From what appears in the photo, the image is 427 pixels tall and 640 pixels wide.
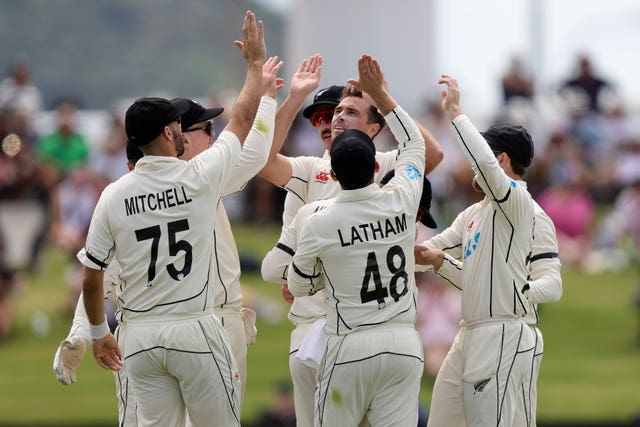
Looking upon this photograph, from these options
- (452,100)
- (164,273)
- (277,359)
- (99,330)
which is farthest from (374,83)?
(277,359)

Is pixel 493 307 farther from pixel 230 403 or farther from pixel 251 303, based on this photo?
pixel 251 303

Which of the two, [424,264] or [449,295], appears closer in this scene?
[424,264]

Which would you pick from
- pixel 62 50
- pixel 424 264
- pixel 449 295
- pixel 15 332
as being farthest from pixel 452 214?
pixel 62 50

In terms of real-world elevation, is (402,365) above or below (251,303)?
above

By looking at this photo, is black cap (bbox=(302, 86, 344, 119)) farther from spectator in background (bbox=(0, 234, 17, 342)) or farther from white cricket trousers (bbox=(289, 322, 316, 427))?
spectator in background (bbox=(0, 234, 17, 342))

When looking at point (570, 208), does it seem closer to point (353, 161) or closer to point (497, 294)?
point (497, 294)

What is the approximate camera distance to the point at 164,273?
23.9ft

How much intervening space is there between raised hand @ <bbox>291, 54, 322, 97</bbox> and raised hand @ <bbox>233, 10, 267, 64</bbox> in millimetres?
340

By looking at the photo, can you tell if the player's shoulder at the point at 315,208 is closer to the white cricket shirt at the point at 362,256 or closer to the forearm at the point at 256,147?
the white cricket shirt at the point at 362,256

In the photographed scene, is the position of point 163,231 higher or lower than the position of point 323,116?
lower

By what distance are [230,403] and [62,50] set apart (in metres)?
60.0

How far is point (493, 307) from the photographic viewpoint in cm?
768

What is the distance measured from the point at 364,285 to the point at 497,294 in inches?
36.2

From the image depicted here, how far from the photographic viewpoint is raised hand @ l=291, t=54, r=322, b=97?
809 centimetres
